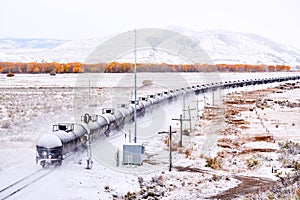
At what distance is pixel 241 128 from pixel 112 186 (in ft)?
64.4

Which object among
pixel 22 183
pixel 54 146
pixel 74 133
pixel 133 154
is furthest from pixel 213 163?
pixel 22 183

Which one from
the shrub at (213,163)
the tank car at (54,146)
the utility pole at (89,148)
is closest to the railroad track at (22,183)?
the tank car at (54,146)

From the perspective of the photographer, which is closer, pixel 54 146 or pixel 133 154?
pixel 54 146

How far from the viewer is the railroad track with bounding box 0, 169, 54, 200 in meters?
15.1

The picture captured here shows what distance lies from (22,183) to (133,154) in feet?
19.0

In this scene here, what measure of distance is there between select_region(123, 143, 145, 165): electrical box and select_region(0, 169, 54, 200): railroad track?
12.1 feet

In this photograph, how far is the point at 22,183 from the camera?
16469 millimetres

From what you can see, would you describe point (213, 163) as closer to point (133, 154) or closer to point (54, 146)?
point (133, 154)

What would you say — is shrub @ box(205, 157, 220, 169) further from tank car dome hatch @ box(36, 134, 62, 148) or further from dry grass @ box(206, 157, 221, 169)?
tank car dome hatch @ box(36, 134, 62, 148)

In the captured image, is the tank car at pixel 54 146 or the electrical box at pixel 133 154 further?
the electrical box at pixel 133 154

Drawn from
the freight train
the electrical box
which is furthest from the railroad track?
the electrical box

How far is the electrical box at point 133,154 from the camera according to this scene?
20250mm

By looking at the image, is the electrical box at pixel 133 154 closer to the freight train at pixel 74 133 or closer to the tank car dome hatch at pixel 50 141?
the freight train at pixel 74 133

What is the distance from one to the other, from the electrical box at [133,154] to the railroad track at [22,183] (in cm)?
369
